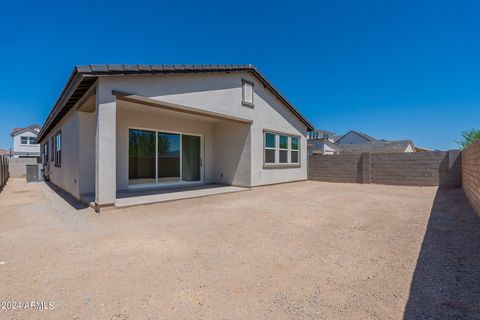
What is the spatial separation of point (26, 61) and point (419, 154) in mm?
20616

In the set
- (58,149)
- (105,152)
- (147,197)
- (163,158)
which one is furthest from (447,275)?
(58,149)

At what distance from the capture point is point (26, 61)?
40.8 feet

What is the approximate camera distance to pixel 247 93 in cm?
1037

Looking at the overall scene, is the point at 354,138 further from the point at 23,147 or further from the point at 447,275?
the point at 23,147

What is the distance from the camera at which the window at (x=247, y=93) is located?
10.1m

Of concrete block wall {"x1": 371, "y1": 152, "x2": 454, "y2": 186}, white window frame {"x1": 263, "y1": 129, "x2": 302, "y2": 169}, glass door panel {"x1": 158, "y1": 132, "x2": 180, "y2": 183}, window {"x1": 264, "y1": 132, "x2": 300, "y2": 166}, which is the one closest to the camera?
glass door panel {"x1": 158, "y1": 132, "x2": 180, "y2": 183}

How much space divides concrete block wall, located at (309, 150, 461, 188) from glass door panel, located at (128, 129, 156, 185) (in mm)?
9594

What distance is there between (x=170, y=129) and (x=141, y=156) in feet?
5.34

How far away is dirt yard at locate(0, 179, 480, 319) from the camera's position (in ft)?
7.04

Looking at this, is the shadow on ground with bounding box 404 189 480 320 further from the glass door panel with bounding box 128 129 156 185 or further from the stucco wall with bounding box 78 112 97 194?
the stucco wall with bounding box 78 112 97 194

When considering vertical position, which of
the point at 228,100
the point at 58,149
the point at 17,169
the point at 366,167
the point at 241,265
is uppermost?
the point at 228,100

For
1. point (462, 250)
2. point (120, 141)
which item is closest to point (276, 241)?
point (462, 250)

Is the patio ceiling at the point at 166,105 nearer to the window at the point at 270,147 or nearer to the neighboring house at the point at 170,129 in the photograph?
the neighboring house at the point at 170,129

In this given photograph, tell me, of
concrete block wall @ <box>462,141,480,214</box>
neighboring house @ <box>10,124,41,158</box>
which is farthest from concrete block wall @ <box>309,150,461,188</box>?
neighboring house @ <box>10,124,41,158</box>
